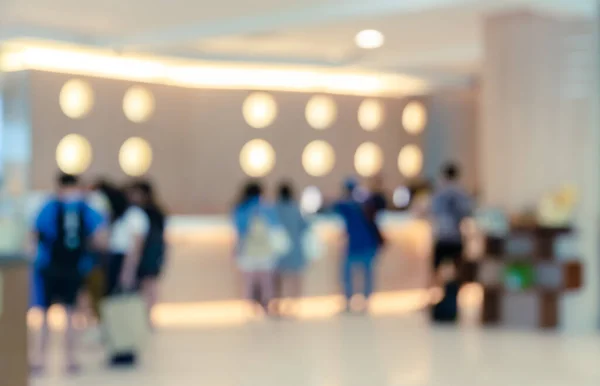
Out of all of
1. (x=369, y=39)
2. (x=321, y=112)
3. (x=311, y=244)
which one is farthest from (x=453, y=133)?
(x=311, y=244)

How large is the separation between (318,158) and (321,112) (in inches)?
29.2

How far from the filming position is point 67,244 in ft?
23.7

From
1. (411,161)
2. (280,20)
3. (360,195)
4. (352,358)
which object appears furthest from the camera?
(411,161)

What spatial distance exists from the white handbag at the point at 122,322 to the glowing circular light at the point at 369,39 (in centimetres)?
527

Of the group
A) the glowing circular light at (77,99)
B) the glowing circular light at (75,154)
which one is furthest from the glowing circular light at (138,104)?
the glowing circular light at (75,154)

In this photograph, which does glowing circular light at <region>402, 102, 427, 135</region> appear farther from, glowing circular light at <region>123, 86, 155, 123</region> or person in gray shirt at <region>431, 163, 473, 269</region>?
person in gray shirt at <region>431, 163, 473, 269</region>

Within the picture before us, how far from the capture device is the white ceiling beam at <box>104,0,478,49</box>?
9.48m

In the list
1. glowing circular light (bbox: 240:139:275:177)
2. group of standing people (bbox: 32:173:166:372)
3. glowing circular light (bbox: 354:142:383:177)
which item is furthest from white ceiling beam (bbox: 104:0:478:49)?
glowing circular light (bbox: 354:142:383:177)

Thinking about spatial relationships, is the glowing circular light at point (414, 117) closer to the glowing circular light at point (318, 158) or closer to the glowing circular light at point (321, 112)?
the glowing circular light at point (321, 112)

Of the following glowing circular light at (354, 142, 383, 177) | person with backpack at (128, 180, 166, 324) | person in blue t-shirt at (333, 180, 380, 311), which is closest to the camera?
person with backpack at (128, 180, 166, 324)

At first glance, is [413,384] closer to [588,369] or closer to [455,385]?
[455,385]

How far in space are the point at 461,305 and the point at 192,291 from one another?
3.44 metres

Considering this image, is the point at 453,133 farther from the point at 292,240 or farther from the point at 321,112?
the point at 292,240

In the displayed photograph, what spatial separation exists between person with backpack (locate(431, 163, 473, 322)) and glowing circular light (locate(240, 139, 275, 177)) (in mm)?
4379
